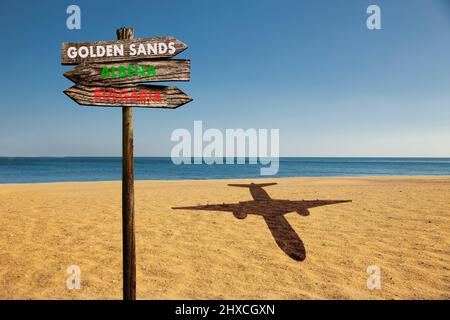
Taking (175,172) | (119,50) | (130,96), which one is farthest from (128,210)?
(175,172)

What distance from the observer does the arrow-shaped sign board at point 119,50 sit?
3785mm

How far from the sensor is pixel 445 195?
40.5 ft

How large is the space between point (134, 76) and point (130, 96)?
0.27m

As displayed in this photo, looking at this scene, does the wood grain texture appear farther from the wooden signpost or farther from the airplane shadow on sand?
the airplane shadow on sand

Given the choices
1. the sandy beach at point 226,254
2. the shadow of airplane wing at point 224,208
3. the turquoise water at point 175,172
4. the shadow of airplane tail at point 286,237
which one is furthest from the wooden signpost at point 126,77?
the turquoise water at point 175,172

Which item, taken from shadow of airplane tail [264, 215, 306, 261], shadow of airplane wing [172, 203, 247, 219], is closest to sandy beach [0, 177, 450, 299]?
shadow of airplane tail [264, 215, 306, 261]

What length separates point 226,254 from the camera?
238 inches

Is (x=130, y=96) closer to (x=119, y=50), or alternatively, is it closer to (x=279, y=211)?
(x=119, y=50)

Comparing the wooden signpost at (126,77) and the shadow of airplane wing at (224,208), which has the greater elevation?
the wooden signpost at (126,77)

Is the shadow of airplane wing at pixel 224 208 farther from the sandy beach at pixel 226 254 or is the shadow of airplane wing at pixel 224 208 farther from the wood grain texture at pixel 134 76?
the wood grain texture at pixel 134 76

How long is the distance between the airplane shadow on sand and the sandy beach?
0.70 feet

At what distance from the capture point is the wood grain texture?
3744 mm
